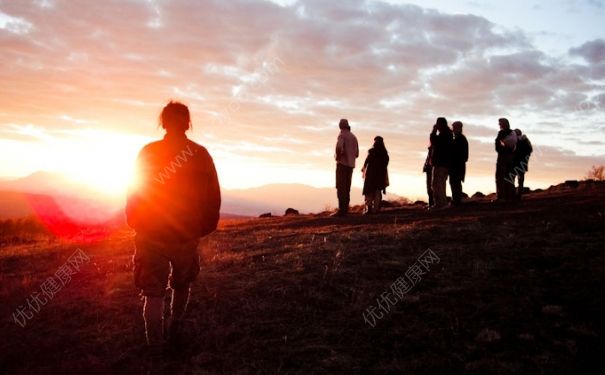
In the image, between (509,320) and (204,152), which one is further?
(509,320)

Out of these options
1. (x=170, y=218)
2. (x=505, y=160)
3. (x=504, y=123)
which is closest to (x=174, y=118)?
(x=170, y=218)

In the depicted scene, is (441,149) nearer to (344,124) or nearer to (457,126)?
(457,126)

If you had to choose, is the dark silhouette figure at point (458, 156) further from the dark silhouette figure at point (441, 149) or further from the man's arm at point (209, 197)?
Result: the man's arm at point (209, 197)

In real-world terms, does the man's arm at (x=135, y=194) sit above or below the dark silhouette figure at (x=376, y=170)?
below

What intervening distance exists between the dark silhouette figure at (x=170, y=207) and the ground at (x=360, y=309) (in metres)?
1.04

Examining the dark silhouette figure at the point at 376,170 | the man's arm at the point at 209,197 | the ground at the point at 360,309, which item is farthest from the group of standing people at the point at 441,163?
the man's arm at the point at 209,197

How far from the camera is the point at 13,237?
21.2 meters

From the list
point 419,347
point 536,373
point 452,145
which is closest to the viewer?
point 536,373

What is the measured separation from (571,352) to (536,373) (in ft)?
2.10

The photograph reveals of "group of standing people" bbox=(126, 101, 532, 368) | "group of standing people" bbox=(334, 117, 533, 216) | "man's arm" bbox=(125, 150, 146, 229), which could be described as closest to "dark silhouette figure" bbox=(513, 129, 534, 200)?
"group of standing people" bbox=(334, 117, 533, 216)

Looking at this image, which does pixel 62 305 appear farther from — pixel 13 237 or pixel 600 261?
pixel 13 237

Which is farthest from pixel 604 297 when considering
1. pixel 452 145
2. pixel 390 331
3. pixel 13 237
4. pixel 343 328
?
pixel 13 237

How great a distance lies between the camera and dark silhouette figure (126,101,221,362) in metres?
5.89

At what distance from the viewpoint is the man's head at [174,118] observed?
20.0ft
